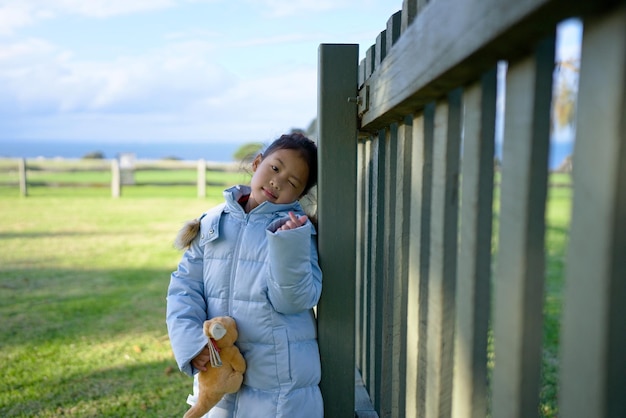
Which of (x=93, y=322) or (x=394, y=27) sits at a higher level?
(x=394, y=27)

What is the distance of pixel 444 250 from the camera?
4.17ft

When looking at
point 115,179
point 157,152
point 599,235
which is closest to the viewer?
point 599,235

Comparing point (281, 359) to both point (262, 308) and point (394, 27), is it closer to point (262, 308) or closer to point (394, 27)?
point (262, 308)

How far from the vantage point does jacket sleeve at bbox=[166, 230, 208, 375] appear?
6.64 ft

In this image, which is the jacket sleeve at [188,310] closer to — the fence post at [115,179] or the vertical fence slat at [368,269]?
the vertical fence slat at [368,269]

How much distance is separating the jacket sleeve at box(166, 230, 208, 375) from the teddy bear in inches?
2.3

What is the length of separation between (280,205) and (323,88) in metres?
0.40

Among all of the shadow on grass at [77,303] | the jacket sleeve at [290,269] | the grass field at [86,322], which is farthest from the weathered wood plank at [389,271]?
the shadow on grass at [77,303]

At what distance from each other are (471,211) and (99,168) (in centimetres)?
1931

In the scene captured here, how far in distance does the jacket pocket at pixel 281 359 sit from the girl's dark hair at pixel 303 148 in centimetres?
52

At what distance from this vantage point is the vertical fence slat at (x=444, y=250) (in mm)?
1239

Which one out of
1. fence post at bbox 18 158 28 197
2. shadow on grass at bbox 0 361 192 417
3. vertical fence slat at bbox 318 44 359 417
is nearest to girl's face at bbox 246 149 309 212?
vertical fence slat at bbox 318 44 359 417

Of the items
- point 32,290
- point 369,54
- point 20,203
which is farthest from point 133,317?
point 20,203

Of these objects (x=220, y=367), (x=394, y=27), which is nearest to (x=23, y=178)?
(x=220, y=367)
